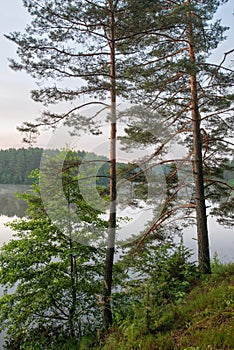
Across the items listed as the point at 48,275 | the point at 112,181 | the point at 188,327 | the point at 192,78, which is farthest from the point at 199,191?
the point at 48,275

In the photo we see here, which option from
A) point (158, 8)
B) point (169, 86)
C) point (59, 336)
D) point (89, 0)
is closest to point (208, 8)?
point (158, 8)

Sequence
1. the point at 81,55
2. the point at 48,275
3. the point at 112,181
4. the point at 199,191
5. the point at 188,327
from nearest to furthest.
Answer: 1. the point at 188,327
2. the point at 81,55
3. the point at 112,181
4. the point at 48,275
5. the point at 199,191

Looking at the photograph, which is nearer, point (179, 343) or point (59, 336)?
point (179, 343)

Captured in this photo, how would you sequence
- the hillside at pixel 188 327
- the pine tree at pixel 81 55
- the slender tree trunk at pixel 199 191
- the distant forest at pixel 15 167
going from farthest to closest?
the distant forest at pixel 15 167 < the slender tree trunk at pixel 199 191 < the pine tree at pixel 81 55 < the hillside at pixel 188 327

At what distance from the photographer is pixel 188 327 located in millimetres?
3807

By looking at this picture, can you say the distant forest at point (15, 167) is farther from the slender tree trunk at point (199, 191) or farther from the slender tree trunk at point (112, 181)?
the slender tree trunk at point (199, 191)

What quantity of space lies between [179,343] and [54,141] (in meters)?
4.64

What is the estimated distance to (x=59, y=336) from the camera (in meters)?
7.13

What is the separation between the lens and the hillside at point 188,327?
3.21m

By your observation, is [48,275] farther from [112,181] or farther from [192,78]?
[192,78]

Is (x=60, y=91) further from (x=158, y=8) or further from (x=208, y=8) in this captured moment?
(x=208, y=8)

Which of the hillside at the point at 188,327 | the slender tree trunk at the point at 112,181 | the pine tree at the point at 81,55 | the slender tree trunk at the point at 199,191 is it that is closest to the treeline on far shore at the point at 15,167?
the pine tree at the point at 81,55

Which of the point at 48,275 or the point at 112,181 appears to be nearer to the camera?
the point at 112,181

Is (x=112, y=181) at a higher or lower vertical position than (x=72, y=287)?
higher
